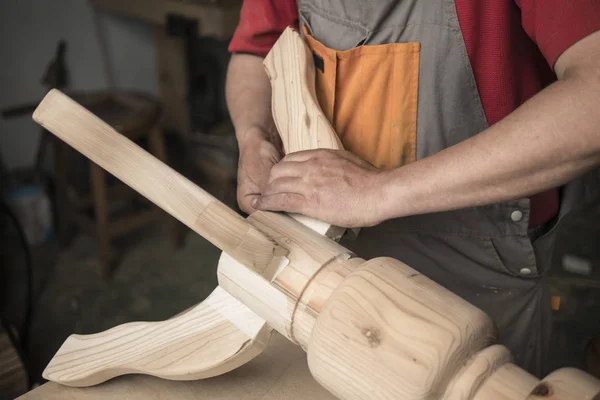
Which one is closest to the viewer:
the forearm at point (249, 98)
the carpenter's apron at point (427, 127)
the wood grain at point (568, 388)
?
the wood grain at point (568, 388)

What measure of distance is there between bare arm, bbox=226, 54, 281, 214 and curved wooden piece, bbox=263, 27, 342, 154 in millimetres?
92

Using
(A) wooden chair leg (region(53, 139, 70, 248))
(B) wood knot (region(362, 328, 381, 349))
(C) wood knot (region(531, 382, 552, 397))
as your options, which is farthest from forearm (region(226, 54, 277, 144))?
(A) wooden chair leg (region(53, 139, 70, 248))

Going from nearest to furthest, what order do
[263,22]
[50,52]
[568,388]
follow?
[568,388] < [263,22] < [50,52]

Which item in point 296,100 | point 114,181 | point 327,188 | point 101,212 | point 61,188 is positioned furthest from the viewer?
point 114,181

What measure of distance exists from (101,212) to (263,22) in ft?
5.37

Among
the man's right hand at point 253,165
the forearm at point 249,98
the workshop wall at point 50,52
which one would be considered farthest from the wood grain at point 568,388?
the workshop wall at point 50,52

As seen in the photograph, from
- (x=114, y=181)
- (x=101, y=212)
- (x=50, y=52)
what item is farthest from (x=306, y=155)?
(x=50, y=52)

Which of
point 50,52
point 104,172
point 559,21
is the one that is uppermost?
point 559,21

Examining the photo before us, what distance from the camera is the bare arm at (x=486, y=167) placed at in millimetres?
693

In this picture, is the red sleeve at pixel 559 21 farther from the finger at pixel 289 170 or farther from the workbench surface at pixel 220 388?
the workbench surface at pixel 220 388

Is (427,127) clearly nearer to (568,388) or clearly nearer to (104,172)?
(568,388)

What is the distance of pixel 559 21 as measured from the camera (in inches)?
28.6

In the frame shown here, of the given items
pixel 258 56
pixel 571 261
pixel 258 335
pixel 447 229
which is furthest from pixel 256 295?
pixel 571 261

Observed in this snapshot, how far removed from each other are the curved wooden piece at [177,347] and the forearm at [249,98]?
0.42m
